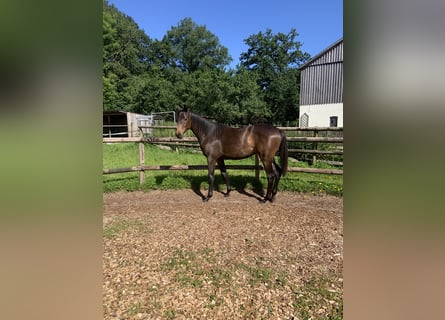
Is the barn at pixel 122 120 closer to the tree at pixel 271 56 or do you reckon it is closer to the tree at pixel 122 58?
the tree at pixel 122 58

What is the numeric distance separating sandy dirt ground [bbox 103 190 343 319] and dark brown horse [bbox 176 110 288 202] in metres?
0.64

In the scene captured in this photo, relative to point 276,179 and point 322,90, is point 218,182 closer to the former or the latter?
point 276,179

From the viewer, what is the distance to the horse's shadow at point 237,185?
5.41 meters

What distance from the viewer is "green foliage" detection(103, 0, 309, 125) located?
2150 cm

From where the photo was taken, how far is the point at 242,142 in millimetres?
4801

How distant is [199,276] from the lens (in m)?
2.29

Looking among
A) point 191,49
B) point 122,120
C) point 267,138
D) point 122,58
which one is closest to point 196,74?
point 122,58

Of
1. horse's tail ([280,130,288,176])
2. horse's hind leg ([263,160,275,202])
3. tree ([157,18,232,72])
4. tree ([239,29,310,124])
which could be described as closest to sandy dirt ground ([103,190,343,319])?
horse's hind leg ([263,160,275,202])
